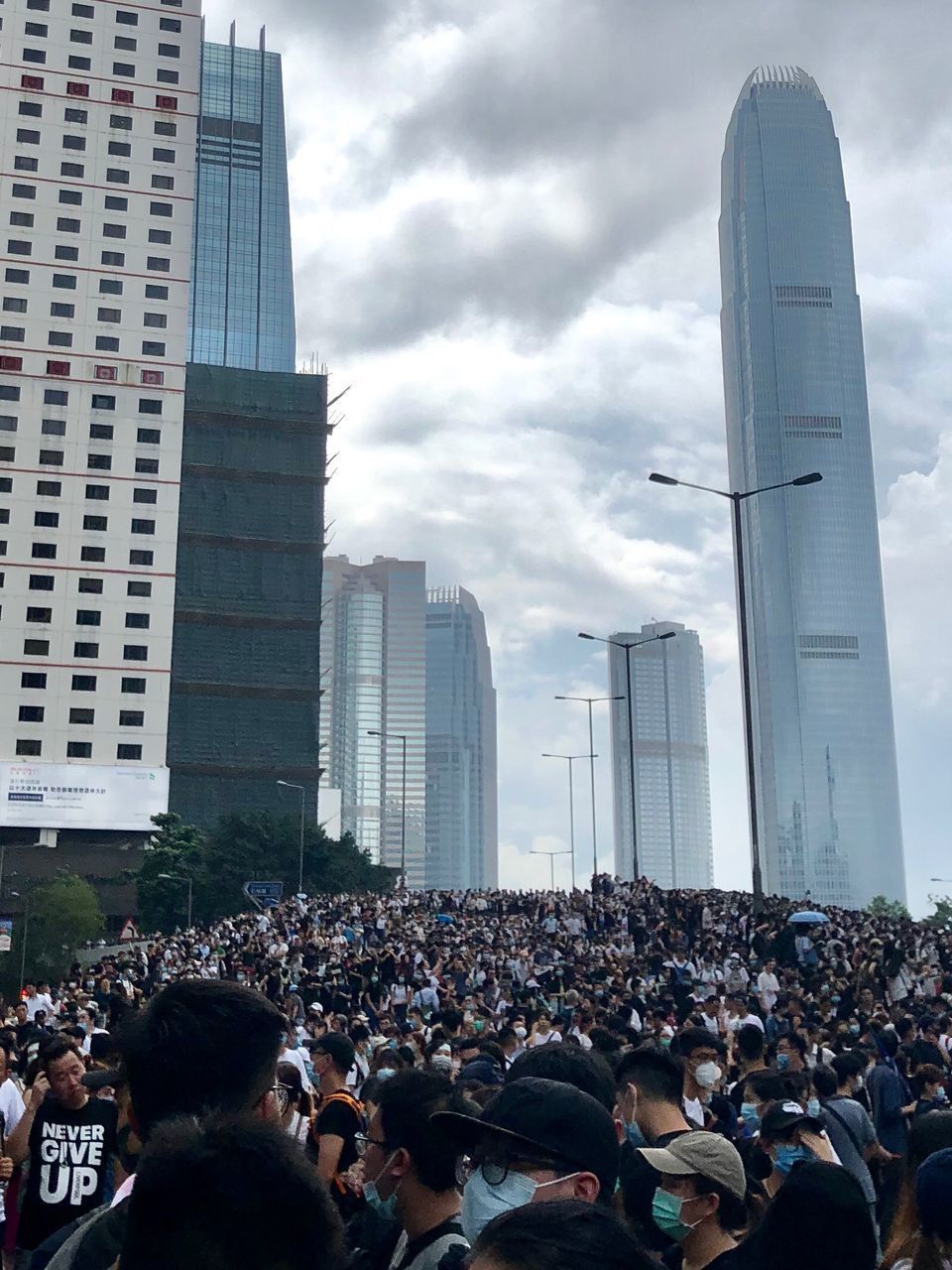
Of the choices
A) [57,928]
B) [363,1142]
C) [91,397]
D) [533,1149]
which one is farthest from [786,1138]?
[91,397]

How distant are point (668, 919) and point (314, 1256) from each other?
28492 millimetres

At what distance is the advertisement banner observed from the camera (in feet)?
225

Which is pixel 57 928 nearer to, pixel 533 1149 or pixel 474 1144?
pixel 474 1144

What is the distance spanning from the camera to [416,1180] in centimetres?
372

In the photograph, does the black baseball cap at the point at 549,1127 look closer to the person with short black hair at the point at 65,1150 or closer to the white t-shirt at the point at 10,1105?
the person with short black hair at the point at 65,1150

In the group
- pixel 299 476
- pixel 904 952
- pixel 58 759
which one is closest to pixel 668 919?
pixel 904 952

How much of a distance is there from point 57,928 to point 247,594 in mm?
31324

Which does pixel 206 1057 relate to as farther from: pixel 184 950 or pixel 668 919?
pixel 184 950

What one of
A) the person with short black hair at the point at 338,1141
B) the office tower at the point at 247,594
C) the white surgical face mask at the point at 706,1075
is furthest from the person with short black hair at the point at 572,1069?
the office tower at the point at 247,594

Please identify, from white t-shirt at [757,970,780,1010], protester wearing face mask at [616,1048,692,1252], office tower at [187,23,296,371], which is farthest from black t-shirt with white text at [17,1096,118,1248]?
office tower at [187,23,296,371]

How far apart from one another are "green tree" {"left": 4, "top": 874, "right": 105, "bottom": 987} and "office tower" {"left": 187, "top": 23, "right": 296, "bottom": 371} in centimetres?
7836

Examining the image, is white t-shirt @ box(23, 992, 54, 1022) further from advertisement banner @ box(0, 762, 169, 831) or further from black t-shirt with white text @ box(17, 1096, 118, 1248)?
advertisement banner @ box(0, 762, 169, 831)

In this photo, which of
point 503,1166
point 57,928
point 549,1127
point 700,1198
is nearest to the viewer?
point 503,1166

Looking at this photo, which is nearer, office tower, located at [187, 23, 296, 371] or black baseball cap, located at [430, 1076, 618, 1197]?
black baseball cap, located at [430, 1076, 618, 1197]
